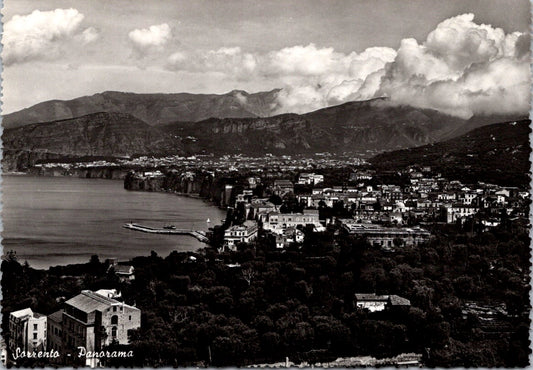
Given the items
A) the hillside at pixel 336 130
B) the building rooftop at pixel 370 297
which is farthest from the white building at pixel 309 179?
the building rooftop at pixel 370 297

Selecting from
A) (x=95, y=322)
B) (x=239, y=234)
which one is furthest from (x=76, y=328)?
Answer: (x=239, y=234)

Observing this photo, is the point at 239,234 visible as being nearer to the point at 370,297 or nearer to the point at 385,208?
the point at 385,208

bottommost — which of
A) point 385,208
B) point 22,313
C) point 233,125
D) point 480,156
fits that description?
point 22,313

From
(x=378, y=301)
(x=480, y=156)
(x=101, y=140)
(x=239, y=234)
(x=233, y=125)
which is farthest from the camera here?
(x=101, y=140)

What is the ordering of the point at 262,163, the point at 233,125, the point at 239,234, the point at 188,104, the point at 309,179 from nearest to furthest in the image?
the point at 239,234 < the point at 188,104 < the point at 309,179 < the point at 233,125 < the point at 262,163

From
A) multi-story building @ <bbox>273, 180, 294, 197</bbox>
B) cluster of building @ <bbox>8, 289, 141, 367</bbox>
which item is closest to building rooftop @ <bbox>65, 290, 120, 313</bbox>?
cluster of building @ <bbox>8, 289, 141, 367</bbox>

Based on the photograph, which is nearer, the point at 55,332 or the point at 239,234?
the point at 55,332

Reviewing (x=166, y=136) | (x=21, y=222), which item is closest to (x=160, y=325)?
(x=21, y=222)

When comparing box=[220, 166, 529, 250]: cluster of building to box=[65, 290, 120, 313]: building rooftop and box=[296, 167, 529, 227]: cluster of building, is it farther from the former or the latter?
box=[65, 290, 120, 313]: building rooftop

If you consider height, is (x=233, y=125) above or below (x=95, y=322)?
above
